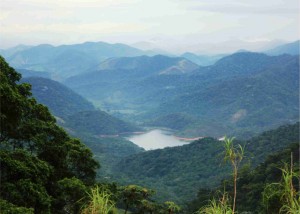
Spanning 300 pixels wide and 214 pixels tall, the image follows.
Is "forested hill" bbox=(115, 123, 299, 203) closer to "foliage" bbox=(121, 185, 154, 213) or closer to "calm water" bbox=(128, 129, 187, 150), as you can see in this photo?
"foliage" bbox=(121, 185, 154, 213)

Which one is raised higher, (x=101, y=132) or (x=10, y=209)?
(x=10, y=209)

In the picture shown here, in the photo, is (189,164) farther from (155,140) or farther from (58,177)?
(58,177)

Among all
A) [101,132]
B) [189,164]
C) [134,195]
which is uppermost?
[134,195]

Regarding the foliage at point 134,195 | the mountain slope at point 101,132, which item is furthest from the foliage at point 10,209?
the mountain slope at point 101,132

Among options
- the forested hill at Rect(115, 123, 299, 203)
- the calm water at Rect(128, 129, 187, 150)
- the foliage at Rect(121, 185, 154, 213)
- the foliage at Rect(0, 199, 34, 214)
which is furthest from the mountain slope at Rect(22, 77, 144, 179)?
the foliage at Rect(0, 199, 34, 214)

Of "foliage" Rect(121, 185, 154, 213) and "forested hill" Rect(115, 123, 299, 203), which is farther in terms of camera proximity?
"forested hill" Rect(115, 123, 299, 203)

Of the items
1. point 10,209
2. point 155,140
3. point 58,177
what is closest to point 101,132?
point 155,140

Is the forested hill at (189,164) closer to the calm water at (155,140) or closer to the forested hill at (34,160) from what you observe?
the calm water at (155,140)
